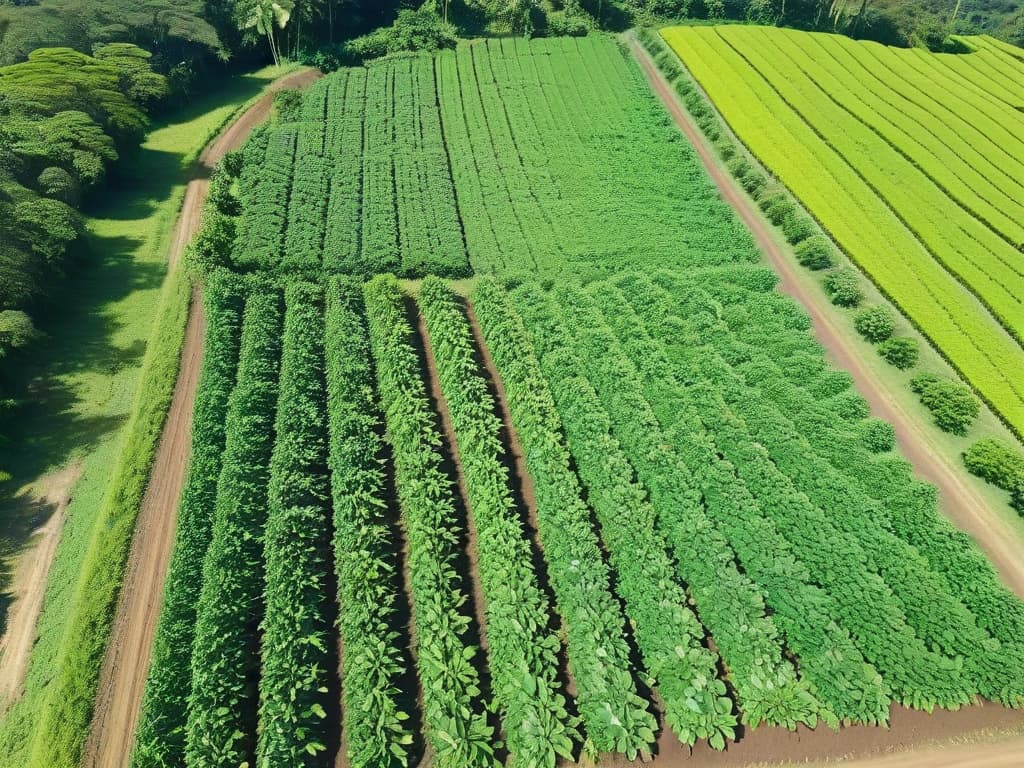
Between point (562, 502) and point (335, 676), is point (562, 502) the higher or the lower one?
the higher one

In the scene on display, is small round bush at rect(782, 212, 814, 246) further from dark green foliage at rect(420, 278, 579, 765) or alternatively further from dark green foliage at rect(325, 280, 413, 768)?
dark green foliage at rect(325, 280, 413, 768)

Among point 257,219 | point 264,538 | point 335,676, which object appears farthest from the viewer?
point 257,219

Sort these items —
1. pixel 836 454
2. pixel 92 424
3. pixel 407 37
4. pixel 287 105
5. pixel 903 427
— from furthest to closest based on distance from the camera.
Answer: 1. pixel 407 37
2. pixel 287 105
3. pixel 903 427
4. pixel 92 424
5. pixel 836 454

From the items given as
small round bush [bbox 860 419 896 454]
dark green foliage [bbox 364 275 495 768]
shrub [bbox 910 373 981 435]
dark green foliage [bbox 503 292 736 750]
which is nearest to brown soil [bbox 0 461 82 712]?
dark green foliage [bbox 364 275 495 768]

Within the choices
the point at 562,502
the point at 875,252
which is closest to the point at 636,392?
the point at 562,502

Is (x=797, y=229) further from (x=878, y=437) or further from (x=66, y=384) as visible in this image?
(x=66, y=384)

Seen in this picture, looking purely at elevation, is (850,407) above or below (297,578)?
below

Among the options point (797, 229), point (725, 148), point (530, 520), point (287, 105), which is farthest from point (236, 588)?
point (725, 148)

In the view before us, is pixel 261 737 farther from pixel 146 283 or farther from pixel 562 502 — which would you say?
pixel 146 283
